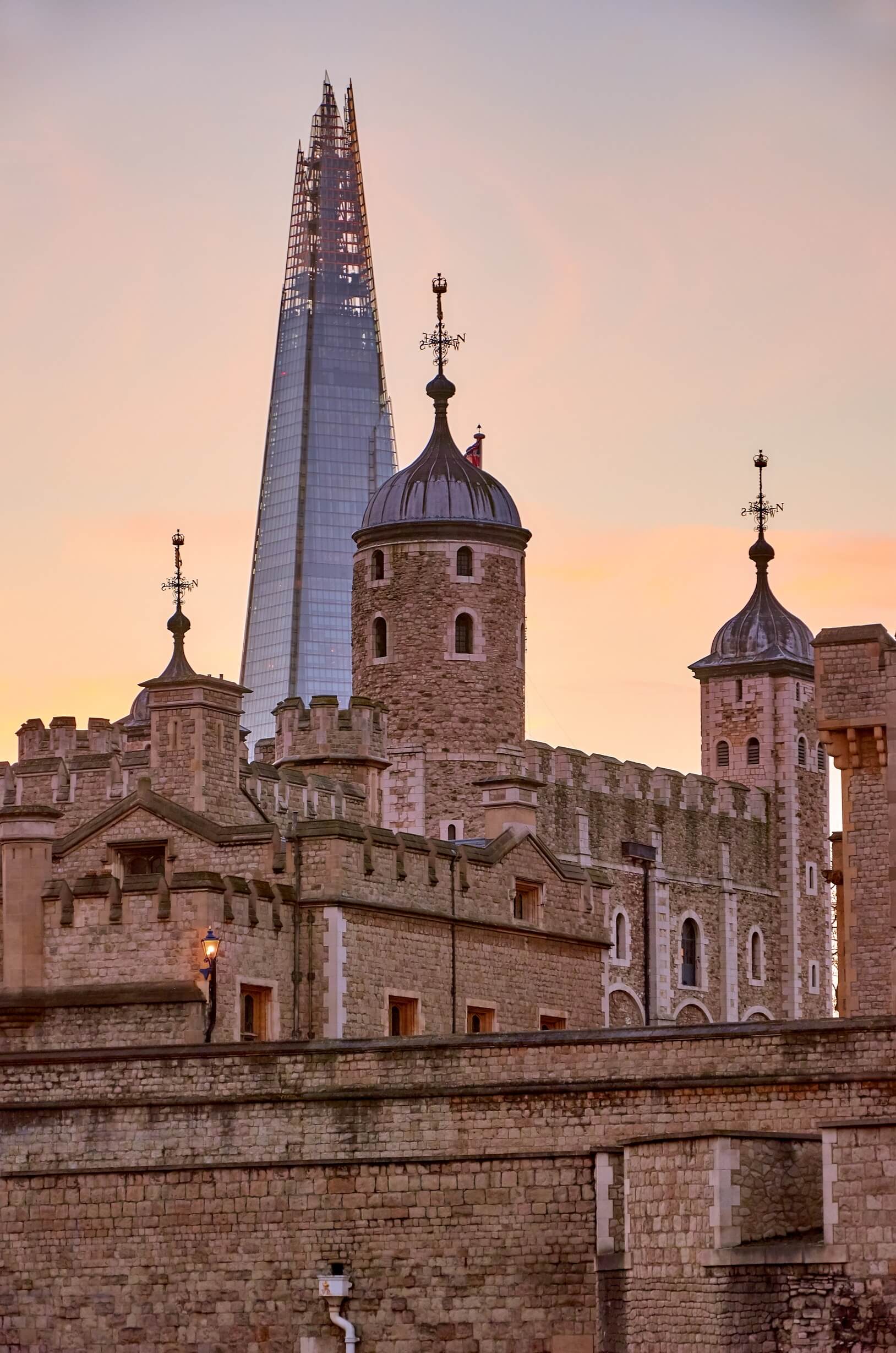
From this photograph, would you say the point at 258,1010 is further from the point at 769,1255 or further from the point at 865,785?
the point at 769,1255

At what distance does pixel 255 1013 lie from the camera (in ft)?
141

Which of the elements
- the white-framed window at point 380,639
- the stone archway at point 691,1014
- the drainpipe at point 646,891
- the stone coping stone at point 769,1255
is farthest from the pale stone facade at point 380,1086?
the stone archway at point 691,1014

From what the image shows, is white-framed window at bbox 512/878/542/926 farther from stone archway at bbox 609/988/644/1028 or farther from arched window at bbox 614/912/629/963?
arched window at bbox 614/912/629/963

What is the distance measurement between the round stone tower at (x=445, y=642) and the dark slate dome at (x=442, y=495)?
2 cm

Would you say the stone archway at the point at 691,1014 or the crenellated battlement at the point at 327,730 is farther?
the stone archway at the point at 691,1014

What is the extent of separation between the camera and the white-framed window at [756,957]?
77.8 meters

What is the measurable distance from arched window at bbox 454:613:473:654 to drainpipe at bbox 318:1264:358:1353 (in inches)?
1118

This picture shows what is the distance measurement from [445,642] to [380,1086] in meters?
26.6

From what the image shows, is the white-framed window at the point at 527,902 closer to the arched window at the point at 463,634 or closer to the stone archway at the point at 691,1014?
the arched window at the point at 463,634

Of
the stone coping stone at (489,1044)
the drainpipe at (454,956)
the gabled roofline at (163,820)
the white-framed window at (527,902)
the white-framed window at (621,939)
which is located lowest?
the stone coping stone at (489,1044)

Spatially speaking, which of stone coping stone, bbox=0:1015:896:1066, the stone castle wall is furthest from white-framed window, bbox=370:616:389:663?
the stone castle wall

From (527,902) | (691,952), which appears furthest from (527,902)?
(691,952)

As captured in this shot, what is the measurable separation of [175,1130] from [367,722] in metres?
20.7

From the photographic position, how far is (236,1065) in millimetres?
38562
